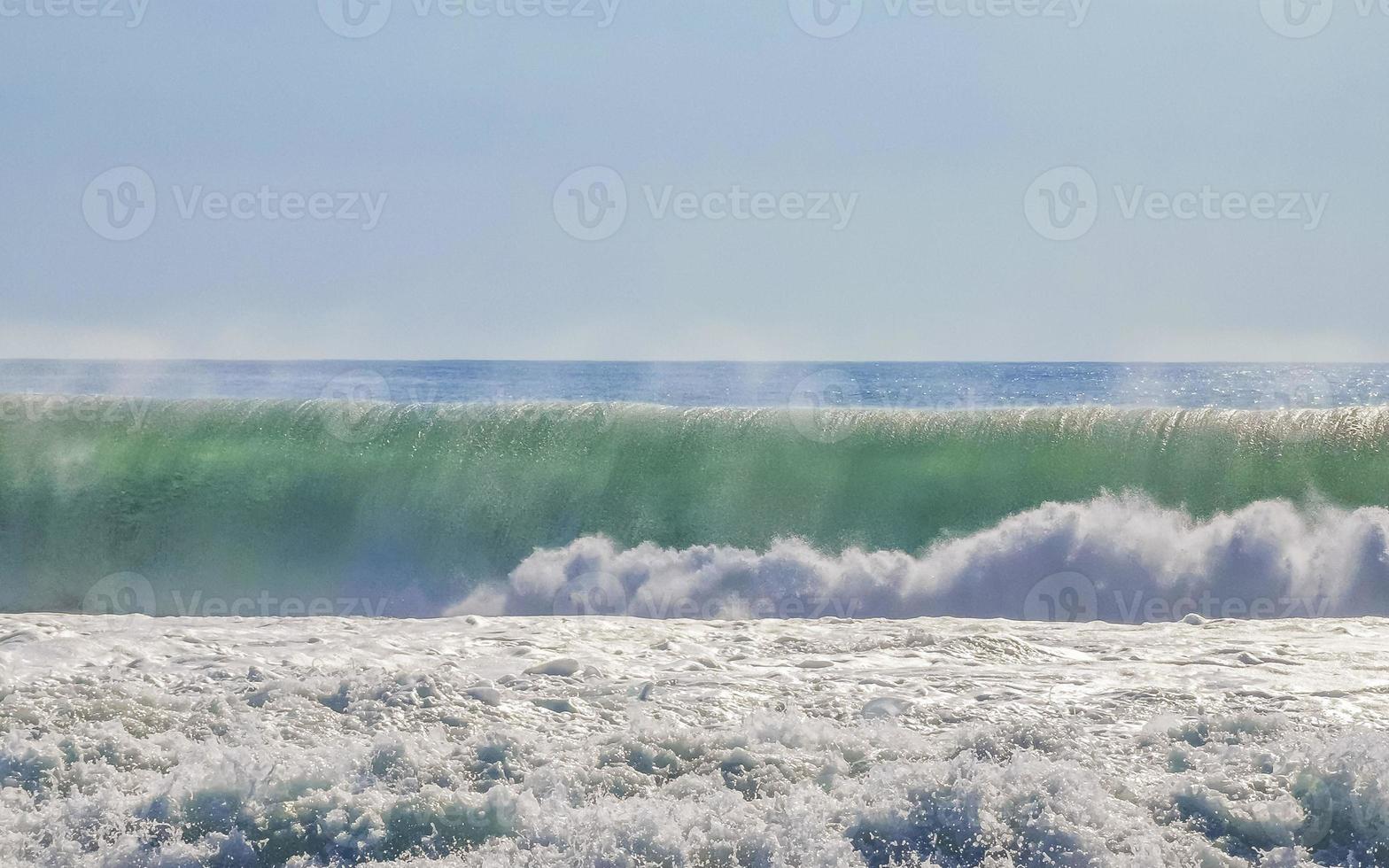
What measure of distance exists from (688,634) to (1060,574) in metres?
5.29

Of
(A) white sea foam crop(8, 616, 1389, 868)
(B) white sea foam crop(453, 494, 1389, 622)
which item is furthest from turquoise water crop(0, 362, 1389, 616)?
(A) white sea foam crop(8, 616, 1389, 868)

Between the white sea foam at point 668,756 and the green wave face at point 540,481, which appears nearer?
the white sea foam at point 668,756

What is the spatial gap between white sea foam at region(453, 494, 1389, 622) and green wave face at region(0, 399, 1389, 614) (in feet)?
2.13

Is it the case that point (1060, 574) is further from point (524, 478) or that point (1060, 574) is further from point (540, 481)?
point (524, 478)

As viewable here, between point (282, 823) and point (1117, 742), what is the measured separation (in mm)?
2255

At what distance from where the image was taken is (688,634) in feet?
15.4

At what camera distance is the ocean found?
2902mm

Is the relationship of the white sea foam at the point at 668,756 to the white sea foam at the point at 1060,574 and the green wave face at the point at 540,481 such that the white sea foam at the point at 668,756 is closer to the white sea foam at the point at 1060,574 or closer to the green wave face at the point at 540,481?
the white sea foam at the point at 1060,574

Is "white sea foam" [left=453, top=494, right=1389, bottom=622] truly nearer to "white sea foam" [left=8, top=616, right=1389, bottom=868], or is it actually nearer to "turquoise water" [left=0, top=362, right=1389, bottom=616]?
"turquoise water" [left=0, top=362, right=1389, bottom=616]

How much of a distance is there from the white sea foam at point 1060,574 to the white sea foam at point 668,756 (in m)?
4.75

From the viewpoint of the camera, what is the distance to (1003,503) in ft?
35.3

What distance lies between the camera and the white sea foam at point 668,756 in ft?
9.30

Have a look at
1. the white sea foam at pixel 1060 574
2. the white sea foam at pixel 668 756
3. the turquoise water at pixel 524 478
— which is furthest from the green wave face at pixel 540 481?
the white sea foam at pixel 668 756

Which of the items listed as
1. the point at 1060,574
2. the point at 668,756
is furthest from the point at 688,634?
the point at 1060,574
